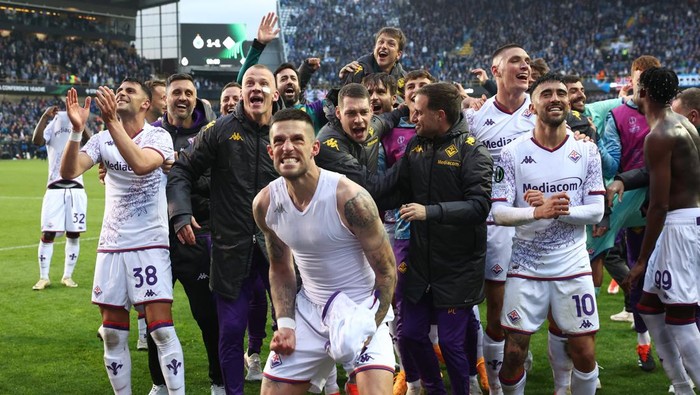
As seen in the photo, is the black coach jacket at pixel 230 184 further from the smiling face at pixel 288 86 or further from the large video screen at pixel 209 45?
the large video screen at pixel 209 45

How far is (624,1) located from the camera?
54062mm

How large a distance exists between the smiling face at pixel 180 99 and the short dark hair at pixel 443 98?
6.76 ft

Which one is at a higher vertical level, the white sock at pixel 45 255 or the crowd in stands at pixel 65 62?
the crowd in stands at pixel 65 62

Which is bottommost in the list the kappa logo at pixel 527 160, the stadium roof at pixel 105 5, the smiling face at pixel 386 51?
the kappa logo at pixel 527 160

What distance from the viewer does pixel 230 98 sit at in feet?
24.6

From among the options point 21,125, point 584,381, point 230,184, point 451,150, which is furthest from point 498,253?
point 21,125

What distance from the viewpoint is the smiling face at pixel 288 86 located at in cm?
712

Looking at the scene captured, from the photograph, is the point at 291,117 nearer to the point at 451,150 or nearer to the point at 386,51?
the point at 451,150

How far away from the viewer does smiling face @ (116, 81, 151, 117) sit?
580cm

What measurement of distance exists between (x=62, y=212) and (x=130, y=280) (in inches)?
243

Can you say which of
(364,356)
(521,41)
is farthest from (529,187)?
(521,41)

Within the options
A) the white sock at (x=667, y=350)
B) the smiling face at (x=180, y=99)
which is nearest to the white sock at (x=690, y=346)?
the white sock at (x=667, y=350)

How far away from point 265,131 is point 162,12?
68597 millimetres

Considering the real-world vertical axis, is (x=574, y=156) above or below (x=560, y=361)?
above
